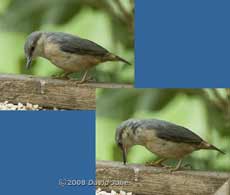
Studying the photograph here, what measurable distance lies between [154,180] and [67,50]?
1.83ft

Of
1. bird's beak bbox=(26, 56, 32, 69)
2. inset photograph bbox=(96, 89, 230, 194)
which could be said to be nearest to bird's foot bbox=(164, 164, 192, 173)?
inset photograph bbox=(96, 89, 230, 194)

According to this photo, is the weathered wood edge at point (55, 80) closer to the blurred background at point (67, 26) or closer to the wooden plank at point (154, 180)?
the blurred background at point (67, 26)

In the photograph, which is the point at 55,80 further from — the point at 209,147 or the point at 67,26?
the point at 209,147

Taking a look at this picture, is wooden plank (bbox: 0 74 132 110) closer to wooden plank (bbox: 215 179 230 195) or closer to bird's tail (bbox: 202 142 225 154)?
bird's tail (bbox: 202 142 225 154)

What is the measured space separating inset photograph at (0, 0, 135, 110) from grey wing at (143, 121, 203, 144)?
181 mm

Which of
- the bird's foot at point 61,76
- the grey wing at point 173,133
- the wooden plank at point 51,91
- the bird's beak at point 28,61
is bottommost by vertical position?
the grey wing at point 173,133

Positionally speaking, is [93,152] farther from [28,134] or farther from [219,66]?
[219,66]

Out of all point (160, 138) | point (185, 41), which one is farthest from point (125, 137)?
point (185, 41)

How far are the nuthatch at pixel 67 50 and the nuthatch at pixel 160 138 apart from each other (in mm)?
249

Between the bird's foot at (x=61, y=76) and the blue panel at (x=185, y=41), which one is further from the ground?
the blue panel at (x=185, y=41)

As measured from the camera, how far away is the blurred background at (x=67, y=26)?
204 cm

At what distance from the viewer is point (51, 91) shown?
207 cm

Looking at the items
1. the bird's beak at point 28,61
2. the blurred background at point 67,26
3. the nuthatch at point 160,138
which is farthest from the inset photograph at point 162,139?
the bird's beak at point 28,61

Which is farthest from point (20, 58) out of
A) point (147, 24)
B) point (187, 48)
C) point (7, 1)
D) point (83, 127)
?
point (187, 48)
